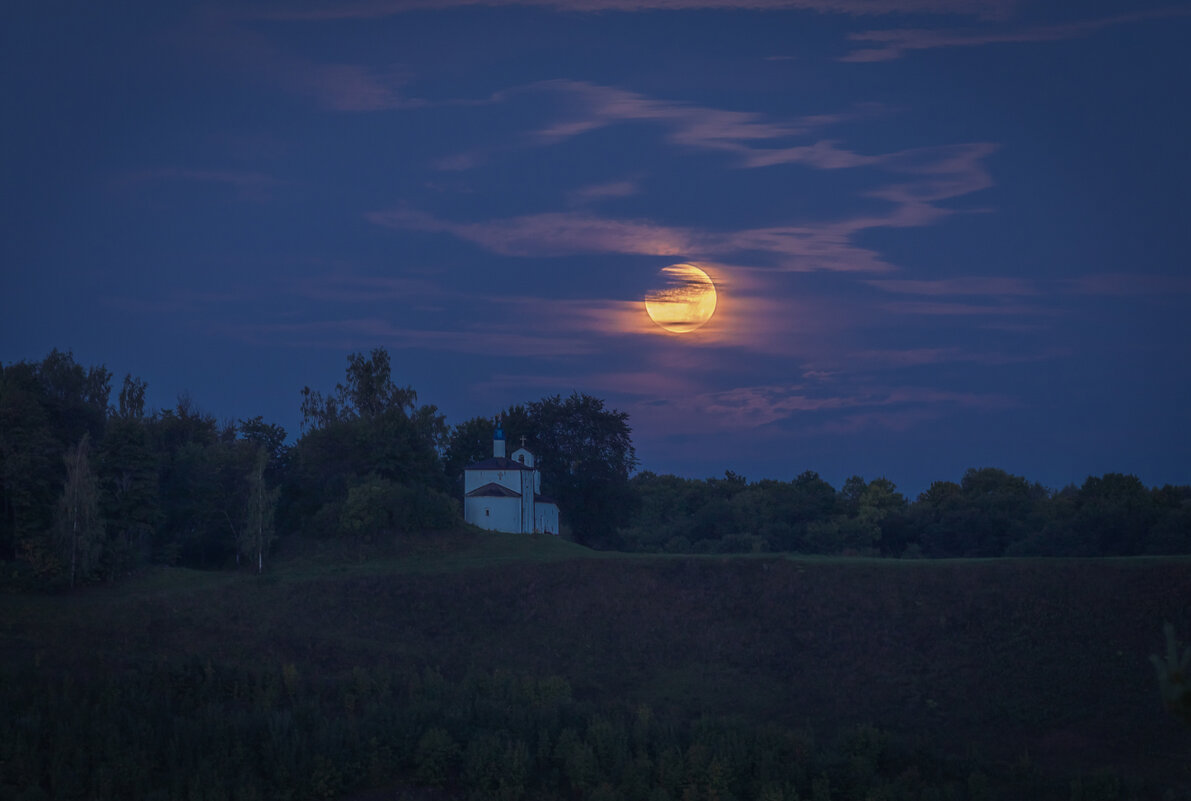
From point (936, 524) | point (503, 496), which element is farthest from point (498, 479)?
point (936, 524)

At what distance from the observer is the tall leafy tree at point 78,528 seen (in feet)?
128

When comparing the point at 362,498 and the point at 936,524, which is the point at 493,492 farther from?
the point at 936,524

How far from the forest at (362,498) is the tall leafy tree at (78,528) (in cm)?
6

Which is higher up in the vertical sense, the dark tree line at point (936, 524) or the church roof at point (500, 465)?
the church roof at point (500, 465)

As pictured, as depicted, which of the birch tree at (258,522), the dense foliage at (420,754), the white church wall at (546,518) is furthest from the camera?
the white church wall at (546,518)

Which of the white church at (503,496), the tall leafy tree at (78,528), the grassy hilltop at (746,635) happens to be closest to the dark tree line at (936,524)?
the white church at (503,496)

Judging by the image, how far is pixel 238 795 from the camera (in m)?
16.5

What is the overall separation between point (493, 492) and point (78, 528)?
19899 mm

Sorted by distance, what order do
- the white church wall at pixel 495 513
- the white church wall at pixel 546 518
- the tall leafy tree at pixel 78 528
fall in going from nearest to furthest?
the tall leafy tree at pixel 78 528 → the white church wall at pixel 495 513 → the white church wall at pixel 546 518

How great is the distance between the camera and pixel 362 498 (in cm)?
4644

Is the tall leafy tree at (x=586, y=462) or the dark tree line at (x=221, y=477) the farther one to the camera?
the tall leafy tree at (x=586, y=462)

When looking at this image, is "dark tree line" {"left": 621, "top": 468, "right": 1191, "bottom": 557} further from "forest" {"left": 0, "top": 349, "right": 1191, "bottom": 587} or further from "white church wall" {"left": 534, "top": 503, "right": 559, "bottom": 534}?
A: "white church wall" {"left": 534, "top": 503, "right": 559, "bottom": 534}

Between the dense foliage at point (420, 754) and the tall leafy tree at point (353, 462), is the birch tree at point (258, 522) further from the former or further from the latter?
the dense foliage at point (420, 754)

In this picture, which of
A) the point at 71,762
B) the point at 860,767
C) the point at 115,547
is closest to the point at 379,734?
the point at 71,762
